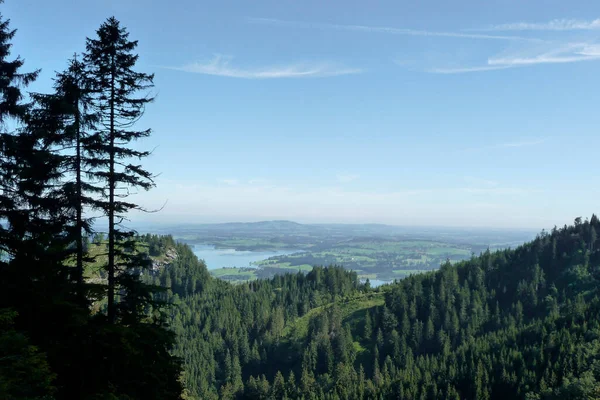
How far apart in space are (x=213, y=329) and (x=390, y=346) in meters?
74.0

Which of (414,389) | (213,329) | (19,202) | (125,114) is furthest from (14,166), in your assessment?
(213,329)

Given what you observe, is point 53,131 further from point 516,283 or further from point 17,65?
point 516,283

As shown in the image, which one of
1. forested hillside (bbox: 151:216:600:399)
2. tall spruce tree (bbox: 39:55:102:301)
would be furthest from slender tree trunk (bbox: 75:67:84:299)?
forested hillside (bbox: 151:216:600:399)

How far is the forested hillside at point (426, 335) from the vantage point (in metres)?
95.8

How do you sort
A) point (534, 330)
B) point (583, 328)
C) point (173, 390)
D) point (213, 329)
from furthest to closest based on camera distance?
point (213, 329) → point (534, 330) → point (583, 328) → point (173, 390)

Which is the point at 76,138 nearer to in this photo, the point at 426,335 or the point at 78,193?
the point at 78,193

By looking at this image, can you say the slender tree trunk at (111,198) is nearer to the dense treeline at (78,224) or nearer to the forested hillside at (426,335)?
the dense treeline at (78,224)

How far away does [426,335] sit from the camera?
15162 cm

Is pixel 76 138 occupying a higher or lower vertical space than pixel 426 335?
higher

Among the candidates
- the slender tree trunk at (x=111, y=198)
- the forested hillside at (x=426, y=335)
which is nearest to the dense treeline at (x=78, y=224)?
the slender tree trunk at (x=111, y=198)

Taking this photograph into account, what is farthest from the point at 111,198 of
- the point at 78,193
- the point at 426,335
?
the point at 426,335

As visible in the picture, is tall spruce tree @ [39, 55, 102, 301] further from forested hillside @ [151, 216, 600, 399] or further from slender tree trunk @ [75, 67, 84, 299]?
forested hillside @ [151, 216, 600, 399]

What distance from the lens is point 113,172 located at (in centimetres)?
2003

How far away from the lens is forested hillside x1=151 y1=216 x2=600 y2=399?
95812mm
